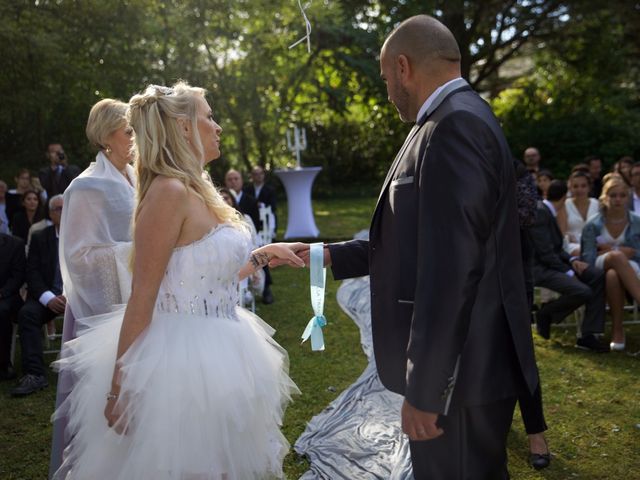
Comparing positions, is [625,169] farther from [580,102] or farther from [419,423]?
[580,102]

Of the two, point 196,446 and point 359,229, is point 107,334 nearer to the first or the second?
point 196,446

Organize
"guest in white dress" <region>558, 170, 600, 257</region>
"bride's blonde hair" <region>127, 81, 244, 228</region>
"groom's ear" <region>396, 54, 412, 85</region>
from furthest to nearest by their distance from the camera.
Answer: "guest in white dress" <region>558, 170, 600, 257</region> < "bride's blonde hair" <region>127, 81, 244, 228</region> < "groom's ear" <region>396, 54, 412, 85</region>

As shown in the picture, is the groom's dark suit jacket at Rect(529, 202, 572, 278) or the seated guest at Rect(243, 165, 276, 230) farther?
the seated guest at Rect(243, 165, 276, 230)

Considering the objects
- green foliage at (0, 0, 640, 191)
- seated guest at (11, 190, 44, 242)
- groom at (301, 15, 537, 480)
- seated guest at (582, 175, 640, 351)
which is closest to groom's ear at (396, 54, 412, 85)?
groom at (301, 15, 537, 480)

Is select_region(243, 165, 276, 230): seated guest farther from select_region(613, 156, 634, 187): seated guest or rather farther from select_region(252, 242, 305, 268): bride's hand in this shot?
select_region(252, 242, 305, 268): bride's hand

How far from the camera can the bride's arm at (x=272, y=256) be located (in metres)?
3.45

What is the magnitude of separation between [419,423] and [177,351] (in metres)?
1.05

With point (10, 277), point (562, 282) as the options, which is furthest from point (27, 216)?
point (562, 282)

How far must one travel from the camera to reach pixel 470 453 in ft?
7.55

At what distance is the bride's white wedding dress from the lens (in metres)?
2.65

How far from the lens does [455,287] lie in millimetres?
2088

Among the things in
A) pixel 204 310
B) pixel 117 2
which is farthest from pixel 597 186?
pixel 204 310

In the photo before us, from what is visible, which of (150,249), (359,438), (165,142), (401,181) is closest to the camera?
(401,181)

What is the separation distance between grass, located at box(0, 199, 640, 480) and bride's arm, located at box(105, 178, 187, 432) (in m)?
2.04
